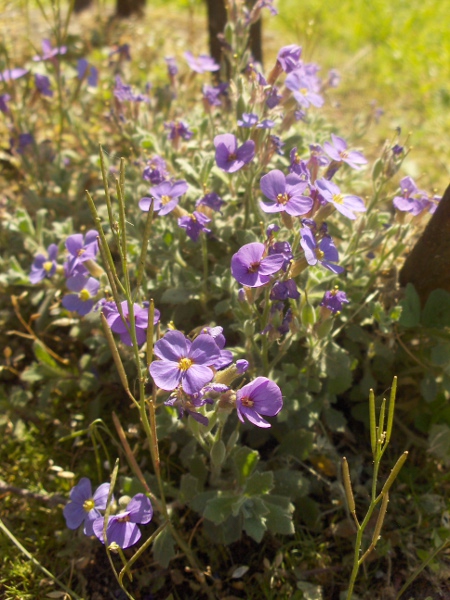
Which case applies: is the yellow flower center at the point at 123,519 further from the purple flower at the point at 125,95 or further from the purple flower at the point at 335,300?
the purple flower at the point at 125,95

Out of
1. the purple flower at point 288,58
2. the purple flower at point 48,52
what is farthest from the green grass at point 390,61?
the purple flower at point 288,58

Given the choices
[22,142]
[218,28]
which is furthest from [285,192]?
[218,28]

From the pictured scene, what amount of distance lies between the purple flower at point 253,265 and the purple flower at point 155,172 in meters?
0.75

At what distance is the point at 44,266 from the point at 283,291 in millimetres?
1153

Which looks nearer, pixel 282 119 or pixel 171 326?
pixel 171 326

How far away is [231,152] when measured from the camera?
88.0 inches

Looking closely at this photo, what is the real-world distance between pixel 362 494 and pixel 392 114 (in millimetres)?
3369

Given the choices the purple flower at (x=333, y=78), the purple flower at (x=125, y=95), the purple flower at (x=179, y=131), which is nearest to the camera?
the purple flower at (x=179, y=131)

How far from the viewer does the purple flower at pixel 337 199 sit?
2016 millimetres

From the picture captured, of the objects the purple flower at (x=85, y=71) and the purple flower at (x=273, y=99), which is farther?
the purple flower at (x=85, y=71)

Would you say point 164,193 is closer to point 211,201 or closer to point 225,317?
point 211,201

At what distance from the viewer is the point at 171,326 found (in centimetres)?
200

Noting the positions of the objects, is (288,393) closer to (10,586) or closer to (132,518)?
(132,518)

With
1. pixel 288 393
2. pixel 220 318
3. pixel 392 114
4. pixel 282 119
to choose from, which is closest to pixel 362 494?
pixel 288 393
